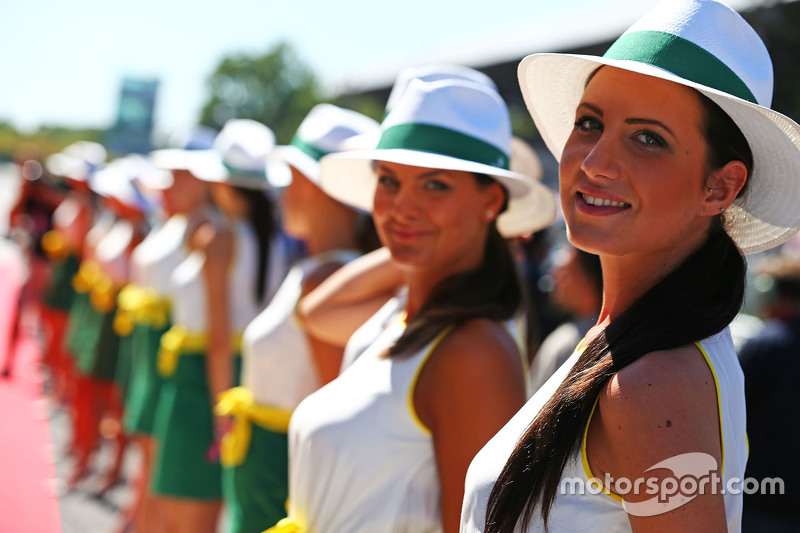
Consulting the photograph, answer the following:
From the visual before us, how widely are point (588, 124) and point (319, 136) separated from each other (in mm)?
1909

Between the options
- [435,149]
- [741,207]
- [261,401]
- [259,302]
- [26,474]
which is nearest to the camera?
[741,207]

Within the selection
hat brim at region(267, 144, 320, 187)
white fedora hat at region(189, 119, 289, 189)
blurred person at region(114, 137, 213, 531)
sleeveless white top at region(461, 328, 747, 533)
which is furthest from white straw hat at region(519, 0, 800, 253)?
blurred person at region(114, 137, 213, 531)

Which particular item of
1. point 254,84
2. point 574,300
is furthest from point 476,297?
point 254,84

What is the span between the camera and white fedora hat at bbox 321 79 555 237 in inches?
82.2

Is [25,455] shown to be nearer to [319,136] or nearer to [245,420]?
[245,420]

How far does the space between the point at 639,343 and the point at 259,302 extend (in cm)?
317

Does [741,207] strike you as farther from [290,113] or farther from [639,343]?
[290,113]

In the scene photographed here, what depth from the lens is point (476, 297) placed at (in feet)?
6.79

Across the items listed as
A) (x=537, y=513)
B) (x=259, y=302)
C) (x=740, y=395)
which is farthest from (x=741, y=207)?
(x=259, y=302)

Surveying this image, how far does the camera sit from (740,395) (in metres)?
1.31

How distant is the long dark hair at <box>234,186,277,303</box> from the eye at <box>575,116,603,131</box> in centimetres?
294

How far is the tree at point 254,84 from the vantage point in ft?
204

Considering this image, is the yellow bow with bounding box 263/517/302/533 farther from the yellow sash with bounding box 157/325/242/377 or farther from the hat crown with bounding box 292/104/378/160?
the yellow sash with bounding box 157/325/242/377

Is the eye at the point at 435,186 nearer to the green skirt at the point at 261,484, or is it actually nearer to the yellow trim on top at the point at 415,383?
the yellow trim on top at the point at 415,383
